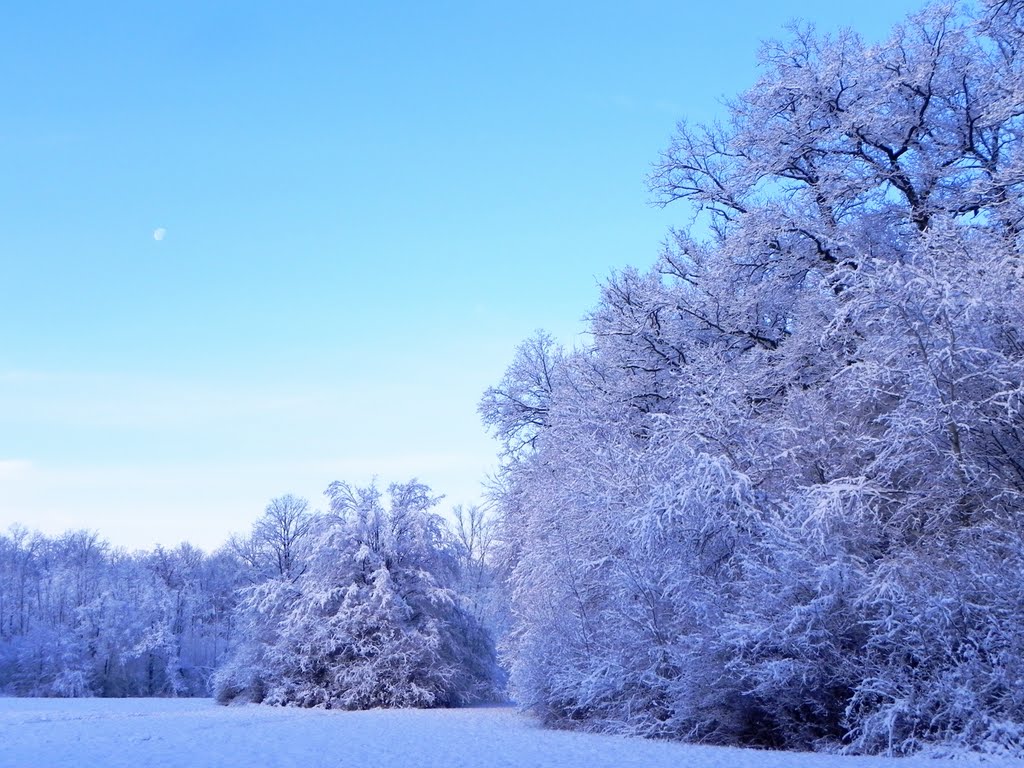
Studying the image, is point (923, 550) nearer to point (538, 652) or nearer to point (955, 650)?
point (955, 650)

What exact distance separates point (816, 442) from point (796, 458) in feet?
1.38

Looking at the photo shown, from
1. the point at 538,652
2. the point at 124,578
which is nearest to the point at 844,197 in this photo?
the point at 538,652

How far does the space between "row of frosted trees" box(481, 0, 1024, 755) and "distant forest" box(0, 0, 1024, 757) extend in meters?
0.05

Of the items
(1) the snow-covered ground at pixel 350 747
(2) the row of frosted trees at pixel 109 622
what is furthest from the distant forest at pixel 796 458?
(2) the row of frosted trees at pixel 109 622

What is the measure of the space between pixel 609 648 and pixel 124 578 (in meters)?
50.8

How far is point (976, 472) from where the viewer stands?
11555mm

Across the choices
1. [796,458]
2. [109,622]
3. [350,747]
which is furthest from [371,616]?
[109,622]

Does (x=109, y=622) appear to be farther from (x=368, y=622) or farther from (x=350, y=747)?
(x=350, y=747)

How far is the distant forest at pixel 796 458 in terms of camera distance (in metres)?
11.1

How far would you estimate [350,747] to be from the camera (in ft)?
41.3

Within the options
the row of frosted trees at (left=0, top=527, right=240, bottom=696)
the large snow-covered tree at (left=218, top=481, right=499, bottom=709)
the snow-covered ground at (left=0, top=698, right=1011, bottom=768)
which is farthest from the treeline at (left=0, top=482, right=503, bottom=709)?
the row of frosted trees at (left=0, top=527, right=240, bottom=696)

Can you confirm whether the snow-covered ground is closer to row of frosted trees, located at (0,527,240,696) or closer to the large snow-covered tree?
the large snow-covered tree

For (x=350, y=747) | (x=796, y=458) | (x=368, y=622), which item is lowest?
(x=350, y=747)

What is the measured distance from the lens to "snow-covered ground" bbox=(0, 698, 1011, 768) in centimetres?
1006
